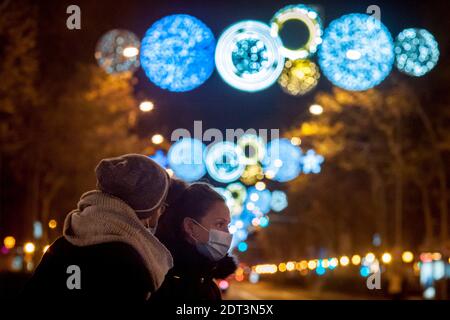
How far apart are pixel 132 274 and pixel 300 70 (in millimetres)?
13827

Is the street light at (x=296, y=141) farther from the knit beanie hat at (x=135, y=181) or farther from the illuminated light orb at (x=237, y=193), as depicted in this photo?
the knit beanie hat at (x=135, y=181)

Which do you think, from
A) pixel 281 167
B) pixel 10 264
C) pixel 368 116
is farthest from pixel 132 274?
pixel 10 264

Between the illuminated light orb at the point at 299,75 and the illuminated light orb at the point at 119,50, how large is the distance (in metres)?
5.75

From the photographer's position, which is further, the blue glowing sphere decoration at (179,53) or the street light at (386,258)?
the street light at (386,258)

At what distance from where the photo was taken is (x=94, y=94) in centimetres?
3031

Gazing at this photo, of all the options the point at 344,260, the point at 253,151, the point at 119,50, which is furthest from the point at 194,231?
the point at 344,260

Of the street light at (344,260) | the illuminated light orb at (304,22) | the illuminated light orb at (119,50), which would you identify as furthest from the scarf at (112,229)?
the street light at (344,260)

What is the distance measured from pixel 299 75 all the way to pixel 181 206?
12.9 m

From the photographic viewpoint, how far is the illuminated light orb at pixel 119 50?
21858 mm

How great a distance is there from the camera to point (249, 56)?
26.2 ft

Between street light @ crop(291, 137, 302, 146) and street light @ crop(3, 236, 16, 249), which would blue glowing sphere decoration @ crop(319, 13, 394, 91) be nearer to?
street light @ crop(291, 137, 302, 146)

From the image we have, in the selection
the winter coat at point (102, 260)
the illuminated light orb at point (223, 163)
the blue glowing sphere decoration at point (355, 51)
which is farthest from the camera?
the blue glowing sphere decoration at point (355, 51)

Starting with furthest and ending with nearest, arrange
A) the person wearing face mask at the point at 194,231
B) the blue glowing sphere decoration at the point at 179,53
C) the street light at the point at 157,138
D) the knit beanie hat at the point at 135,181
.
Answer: the street light at the point at 157,138 < the blue glowing sphere decoration at the point at 179,53 < the person wearing face mask at the point at 194,231 < the knit beanie hat at the point at 135,181
